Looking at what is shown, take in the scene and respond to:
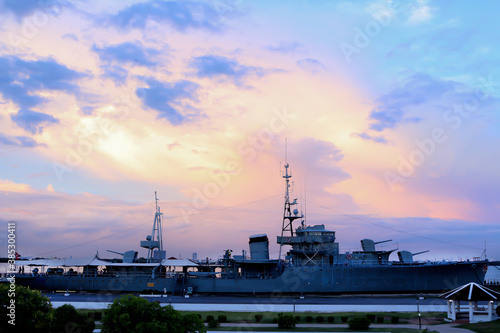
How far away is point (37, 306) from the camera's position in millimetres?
22641

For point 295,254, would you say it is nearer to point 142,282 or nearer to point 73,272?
point 142,282

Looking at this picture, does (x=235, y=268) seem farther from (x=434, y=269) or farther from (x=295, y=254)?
(x=434, y=269)

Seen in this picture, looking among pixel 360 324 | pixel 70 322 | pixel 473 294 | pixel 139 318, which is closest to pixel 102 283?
pixel 70 322

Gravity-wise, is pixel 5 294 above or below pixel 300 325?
above

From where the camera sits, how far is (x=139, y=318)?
21250mm

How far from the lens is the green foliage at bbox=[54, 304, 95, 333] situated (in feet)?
84.9

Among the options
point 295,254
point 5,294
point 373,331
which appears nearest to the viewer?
point 5,294

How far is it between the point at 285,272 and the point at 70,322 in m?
35.2

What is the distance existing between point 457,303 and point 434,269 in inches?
870

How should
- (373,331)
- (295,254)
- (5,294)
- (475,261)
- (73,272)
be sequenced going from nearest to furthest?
(5,294) → (373,331) → (475,261) → (295,254) → (73,272)

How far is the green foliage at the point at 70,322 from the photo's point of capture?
25.9 m

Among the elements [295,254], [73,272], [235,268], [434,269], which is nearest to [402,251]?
[434,269]

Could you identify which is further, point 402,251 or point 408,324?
point 402,251

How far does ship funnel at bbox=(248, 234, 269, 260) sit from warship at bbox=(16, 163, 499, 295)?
13cm
